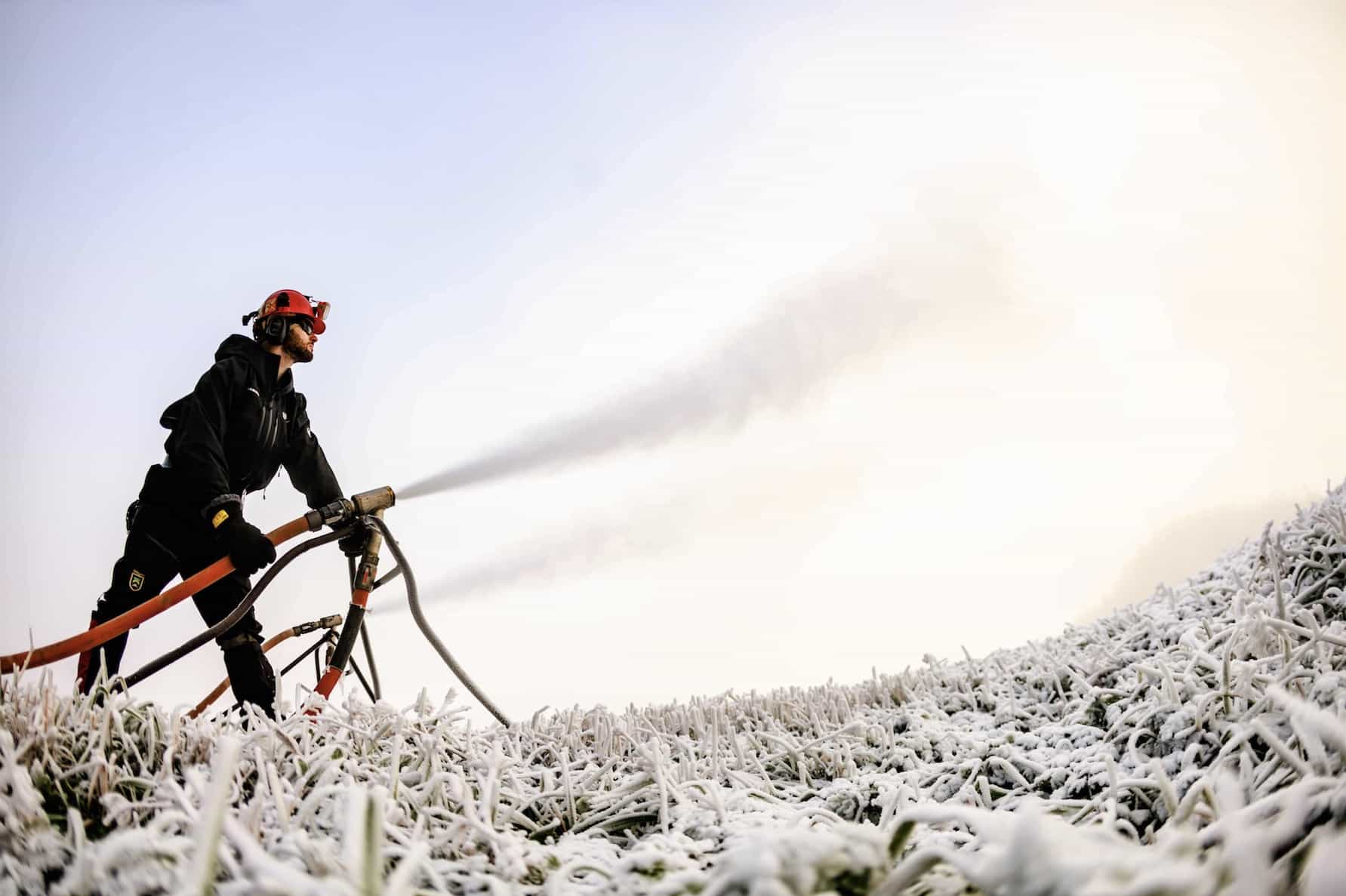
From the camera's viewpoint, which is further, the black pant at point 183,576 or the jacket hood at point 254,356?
the jacket hood at point 254,356

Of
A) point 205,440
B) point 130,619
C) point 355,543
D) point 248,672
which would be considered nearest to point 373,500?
point 355,543

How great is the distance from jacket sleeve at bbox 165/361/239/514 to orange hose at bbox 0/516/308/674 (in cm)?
33

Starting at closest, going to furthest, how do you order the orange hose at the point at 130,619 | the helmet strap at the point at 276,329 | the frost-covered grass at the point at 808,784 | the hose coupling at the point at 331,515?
the frost-covered grass at the point at 808,784 → the orange hose at the point at 130,619 → the hose coupling at the point at 331,515 → the helmet strap at the point at 276,329

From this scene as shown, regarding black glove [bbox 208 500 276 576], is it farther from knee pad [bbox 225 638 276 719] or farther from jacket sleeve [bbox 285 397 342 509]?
jacket sleeve [bbox 285 397 342 509]

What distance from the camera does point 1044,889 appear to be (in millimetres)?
809

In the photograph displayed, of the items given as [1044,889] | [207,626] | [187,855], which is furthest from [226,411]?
[1044,889]

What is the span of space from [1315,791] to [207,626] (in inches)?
184

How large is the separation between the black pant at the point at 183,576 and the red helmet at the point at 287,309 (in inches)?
49.8

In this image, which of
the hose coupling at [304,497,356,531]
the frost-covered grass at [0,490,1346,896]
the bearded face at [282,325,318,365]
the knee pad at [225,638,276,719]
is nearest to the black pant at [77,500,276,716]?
the knee pad at [225,638,276,719]

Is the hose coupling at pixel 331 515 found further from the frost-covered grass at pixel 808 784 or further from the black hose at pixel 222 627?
the frost-covered grass at pixel 808 784

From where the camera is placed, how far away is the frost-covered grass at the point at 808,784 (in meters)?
0.94

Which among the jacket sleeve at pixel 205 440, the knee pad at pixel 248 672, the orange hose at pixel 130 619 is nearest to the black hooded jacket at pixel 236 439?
the jacket sleeve at pixel 205 440

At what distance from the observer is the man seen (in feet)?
13.1

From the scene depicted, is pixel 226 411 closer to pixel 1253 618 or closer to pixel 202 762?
pixel 202 762
